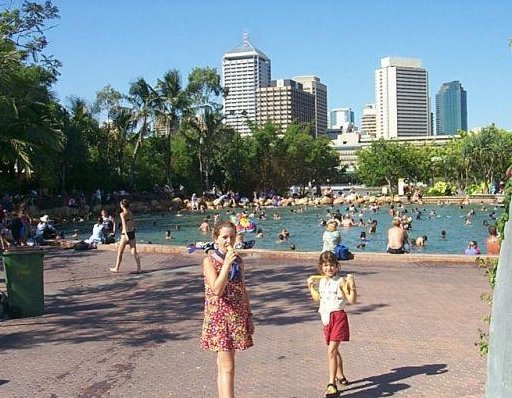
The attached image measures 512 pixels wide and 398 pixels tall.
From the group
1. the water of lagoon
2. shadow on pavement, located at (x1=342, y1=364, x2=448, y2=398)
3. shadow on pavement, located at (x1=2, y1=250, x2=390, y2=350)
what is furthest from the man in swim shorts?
shadow on pavement, located at (x1=342, y1=364, x2=448, y2=398)

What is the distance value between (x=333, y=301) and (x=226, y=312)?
1316 mm

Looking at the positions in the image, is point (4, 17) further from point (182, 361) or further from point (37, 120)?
point (37, 120)

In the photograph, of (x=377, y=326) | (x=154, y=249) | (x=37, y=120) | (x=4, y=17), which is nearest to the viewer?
(x=377, y=326)

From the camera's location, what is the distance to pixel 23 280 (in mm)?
9320

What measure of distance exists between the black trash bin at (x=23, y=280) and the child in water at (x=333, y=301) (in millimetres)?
4977

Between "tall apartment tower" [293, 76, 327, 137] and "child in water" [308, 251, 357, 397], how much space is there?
168234 mm

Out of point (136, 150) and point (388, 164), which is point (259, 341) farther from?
point (388, 164)

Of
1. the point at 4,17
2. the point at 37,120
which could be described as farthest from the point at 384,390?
the point at 37,120

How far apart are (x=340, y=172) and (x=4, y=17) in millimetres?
75080

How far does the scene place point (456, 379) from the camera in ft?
20.0

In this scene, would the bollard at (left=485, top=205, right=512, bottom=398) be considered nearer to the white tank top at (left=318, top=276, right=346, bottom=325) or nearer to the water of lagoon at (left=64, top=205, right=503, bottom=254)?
the white tank top at (left=318, top=276, right=346, bottom=325)

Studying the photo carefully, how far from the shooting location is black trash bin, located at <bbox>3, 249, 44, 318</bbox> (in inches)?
364

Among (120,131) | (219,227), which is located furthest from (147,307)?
(120,131)

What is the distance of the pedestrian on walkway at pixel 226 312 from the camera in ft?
16.2
